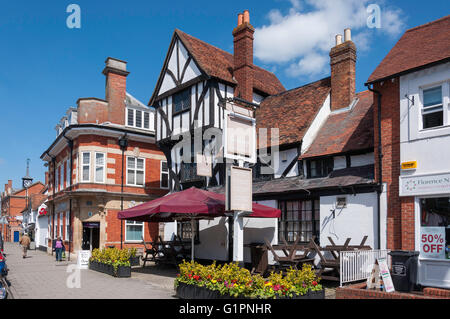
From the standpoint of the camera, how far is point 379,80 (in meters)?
12.2

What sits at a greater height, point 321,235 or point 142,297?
point 321,235

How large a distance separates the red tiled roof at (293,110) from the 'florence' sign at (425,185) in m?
4.91

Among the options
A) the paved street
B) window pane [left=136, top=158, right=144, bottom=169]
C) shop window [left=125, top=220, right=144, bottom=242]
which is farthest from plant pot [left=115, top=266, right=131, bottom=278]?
window pane [left=136, top=158, right=144, bottom=169]

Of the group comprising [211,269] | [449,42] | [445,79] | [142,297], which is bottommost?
[142,297]

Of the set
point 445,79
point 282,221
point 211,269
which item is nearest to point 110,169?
point 282,221

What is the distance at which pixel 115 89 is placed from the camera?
2616cm

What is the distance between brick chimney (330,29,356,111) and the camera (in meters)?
16.4

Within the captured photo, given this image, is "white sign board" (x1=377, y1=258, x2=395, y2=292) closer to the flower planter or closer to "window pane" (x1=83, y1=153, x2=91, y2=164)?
the flower planter

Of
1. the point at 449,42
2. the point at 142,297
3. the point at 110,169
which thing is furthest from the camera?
the point at 110,169

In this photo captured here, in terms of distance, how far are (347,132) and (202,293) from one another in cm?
865

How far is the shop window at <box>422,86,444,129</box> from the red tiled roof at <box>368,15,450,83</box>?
2.70 feet

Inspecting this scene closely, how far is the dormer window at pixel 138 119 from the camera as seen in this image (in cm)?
2683
